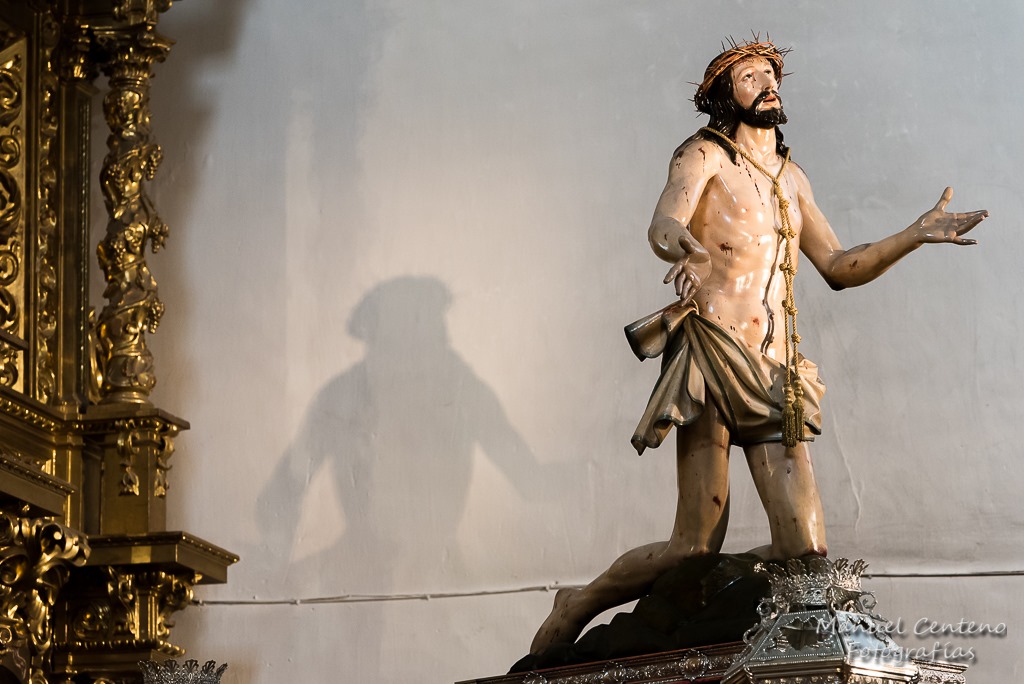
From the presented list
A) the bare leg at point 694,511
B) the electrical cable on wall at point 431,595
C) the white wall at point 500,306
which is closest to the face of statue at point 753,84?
the bare leg at point 694,511

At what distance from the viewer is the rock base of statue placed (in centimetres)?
348

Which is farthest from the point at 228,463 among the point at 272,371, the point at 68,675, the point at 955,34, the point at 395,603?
the point at 955,34

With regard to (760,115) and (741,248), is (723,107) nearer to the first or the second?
(760,115)

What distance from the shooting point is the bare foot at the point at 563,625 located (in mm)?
4715

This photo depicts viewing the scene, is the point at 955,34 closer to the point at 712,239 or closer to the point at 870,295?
the point at 870,295

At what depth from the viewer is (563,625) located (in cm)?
473

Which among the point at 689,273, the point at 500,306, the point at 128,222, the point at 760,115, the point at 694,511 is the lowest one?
the point at 694,511

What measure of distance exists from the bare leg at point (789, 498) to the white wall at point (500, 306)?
1681 mm

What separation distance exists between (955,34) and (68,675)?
3.48m

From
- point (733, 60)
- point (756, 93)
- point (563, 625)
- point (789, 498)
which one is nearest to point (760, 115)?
point (756, 93)

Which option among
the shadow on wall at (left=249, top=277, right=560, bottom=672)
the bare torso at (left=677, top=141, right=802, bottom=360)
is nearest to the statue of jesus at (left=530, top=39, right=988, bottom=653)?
the bare torso at (left=677, top=141, right=802, bottom=360)

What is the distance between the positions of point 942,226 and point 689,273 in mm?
774

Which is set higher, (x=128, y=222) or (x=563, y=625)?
(x=128, y=222)

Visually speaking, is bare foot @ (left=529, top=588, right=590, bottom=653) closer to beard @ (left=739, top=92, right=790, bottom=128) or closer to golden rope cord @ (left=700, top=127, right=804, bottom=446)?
golden rope cord @ (left=700, top=127, right=804, bottom=446)
